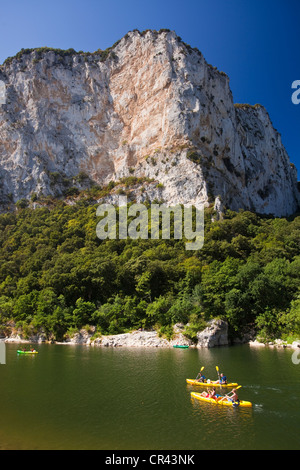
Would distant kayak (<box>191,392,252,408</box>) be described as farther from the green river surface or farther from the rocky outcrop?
the rocky outcrop

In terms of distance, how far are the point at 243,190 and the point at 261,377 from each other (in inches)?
2551

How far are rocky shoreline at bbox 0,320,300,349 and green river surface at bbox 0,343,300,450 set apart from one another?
7.62 metres

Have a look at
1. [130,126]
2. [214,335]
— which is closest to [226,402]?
[214,335]

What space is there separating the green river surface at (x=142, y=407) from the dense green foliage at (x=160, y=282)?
10667 millimetres

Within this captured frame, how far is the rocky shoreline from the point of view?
33.0 m

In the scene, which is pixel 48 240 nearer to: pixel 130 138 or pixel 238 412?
pixel 130 138

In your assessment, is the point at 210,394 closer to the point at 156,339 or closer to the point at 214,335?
the point at 214,335

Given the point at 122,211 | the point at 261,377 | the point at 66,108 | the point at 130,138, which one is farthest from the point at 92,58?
the point at 261,377

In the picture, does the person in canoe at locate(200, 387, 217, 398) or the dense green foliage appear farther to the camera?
the dense green foliage

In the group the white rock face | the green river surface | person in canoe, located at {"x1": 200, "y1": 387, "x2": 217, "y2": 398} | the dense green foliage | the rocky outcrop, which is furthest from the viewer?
the white rock face

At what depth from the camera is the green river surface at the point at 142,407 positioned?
10891 mm

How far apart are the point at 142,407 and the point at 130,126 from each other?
7709 cm

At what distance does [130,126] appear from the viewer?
270ft

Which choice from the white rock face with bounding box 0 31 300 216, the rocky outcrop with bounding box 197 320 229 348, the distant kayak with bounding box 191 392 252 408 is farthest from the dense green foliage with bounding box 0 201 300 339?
the white rock face with bounding box 0 31 300 216
